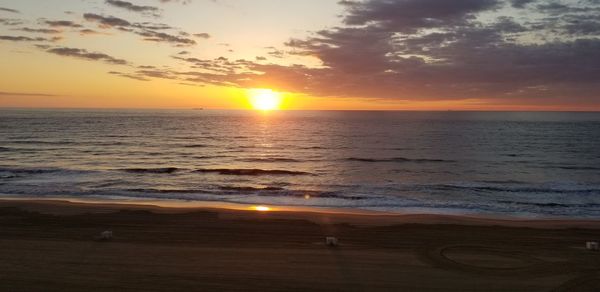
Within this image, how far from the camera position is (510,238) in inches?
475

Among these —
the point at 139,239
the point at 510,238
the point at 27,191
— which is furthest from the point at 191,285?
the point at 27,191

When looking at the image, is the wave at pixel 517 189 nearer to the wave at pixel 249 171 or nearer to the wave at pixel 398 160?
the wave at pixel 249 171

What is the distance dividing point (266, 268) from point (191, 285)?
1680 mm

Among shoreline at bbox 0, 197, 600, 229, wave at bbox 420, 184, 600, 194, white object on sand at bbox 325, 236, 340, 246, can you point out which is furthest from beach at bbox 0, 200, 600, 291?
Answer: wave at bbox 420, 184, 600, 194

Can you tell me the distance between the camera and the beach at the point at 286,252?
28.0ft

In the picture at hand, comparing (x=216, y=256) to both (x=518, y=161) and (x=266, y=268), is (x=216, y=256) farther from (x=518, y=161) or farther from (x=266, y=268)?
(x=518, y=161)

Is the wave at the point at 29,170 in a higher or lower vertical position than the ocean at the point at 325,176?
higher

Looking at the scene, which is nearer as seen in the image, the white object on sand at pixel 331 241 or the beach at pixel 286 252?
the beach at pixel 286 252

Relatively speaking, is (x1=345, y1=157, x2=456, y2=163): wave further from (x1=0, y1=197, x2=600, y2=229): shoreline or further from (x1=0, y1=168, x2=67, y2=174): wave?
(x1=0, y1=168, x2=67, y2=174): wave

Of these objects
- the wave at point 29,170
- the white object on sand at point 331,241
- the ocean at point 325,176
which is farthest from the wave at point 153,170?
the white object on sand at point 331,241

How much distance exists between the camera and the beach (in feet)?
28.0

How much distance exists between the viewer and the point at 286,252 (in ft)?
34.1

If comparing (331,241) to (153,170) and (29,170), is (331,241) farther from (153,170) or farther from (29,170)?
(29,170)

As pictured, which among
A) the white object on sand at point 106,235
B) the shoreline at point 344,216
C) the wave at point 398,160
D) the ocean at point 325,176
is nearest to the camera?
the white object on sand at point 106,235
